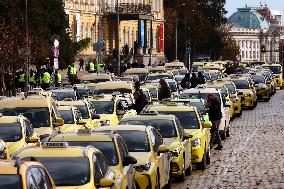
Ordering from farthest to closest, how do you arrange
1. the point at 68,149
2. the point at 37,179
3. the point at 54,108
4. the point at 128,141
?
the point at 54,108 → the point at 128,141 → the point at 68,149 → the point at 37,179

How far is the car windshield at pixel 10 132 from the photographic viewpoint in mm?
21984

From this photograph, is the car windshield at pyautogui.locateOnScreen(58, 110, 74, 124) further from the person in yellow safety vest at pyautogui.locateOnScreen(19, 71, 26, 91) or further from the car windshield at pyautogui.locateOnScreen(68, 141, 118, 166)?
the person in yellow safety vest at pyautogui.locateOnScreen(19, 71, 26, 91)

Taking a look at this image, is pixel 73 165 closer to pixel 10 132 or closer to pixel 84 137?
pixel 84 137

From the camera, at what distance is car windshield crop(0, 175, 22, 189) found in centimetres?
1157

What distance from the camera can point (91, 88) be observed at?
145 feet

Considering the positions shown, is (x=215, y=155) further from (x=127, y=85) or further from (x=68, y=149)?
(x=68, y=149)

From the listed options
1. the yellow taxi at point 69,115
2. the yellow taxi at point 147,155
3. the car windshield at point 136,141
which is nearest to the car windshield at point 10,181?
the yellow taxi at point 147,155

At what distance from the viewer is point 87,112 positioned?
99.8 feet

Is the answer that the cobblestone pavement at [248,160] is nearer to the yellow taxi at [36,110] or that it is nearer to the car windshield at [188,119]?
the car windshield at [188,119]

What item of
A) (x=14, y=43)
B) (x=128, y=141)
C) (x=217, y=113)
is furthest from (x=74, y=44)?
(x=128, y=141)

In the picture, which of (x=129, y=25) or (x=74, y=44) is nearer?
(x=74, y=44)

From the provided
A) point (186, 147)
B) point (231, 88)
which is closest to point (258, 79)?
point (231, 88)

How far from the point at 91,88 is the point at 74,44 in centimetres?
3563

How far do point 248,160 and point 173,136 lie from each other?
5580mm
